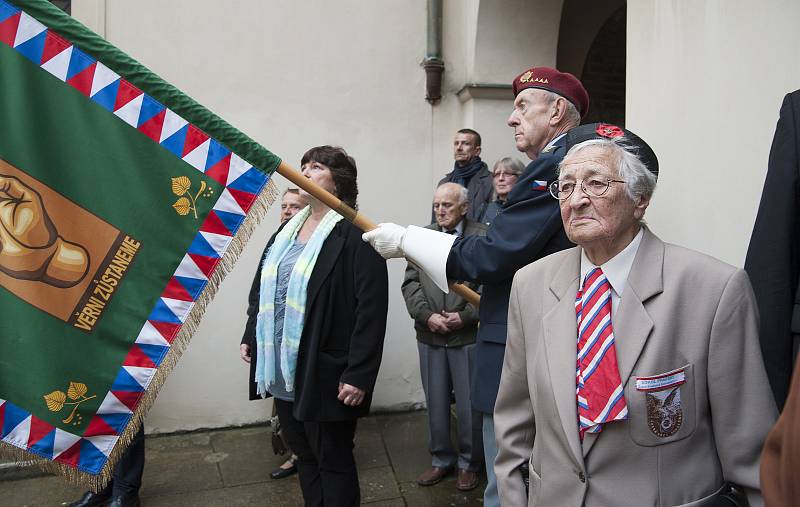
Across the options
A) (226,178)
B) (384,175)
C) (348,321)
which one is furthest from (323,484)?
(384,175)

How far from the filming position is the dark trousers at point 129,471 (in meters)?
4.23

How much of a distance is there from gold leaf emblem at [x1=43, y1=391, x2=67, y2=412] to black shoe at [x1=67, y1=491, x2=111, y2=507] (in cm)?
193

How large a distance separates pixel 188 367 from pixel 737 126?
4.22m

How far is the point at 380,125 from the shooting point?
19.2ft

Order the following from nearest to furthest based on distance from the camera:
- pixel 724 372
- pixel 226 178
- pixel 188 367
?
pixel 724 372 → pixel 226 178 → pixel 188 367

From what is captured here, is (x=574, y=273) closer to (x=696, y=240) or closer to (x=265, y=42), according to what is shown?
(x=696, y=240)

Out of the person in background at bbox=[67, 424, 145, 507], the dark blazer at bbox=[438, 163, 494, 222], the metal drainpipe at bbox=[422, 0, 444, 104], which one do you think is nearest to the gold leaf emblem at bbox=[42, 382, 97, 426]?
the person in background at bbox=[67, 424, 145, 507]

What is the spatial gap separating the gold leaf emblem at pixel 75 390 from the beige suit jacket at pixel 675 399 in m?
1.69

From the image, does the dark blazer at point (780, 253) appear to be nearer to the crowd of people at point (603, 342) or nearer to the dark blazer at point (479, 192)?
the crowd of people at point (603, 342)

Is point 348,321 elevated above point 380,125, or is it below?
below

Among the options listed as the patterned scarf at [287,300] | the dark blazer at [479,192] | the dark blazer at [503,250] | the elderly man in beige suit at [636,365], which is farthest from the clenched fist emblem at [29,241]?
the dark blazer at [479,192]

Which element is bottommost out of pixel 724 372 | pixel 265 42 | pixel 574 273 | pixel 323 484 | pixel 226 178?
pixel 323 484

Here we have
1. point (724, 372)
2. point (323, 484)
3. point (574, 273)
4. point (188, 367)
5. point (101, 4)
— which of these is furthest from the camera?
point (188, 367)

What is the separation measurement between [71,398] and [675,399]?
2.04 metres
